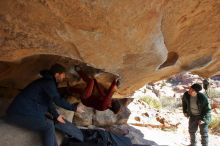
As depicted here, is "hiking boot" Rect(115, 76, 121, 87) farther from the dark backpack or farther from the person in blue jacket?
the person in blue jacket

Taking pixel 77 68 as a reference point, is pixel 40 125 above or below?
below

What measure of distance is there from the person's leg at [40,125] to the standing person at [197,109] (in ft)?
11.0

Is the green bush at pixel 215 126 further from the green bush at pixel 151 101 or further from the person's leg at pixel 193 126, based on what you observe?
the person's leg at pixel 193 126

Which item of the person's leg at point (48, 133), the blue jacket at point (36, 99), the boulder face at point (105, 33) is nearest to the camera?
the boulder face at point (105, 33)

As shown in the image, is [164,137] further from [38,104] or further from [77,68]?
[38,104]

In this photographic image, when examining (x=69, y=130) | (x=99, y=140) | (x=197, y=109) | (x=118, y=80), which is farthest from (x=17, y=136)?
(x=197, y=109)

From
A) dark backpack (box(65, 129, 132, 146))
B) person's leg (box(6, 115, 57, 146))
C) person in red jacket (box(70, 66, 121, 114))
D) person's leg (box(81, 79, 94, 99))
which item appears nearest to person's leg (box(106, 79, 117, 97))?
person in red jacket (box(70, 66, 121, 114))

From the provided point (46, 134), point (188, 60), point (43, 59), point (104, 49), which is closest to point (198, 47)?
A: point (188, 60)

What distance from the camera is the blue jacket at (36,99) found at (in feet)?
18.6

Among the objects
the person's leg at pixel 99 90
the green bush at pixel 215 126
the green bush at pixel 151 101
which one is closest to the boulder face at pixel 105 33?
the person's leg at pixel 99 90

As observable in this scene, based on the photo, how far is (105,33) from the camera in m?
5.57

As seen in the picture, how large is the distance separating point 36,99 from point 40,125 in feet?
1.48

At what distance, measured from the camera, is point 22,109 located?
567 centimetres

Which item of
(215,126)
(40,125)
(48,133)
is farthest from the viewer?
(215,126)
